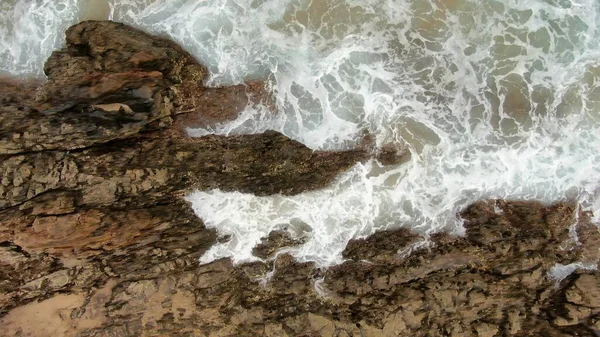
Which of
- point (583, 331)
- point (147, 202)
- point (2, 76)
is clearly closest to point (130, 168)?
point (147, 202)

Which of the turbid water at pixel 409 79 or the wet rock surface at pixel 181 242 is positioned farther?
the turbid water at pixel 409 79

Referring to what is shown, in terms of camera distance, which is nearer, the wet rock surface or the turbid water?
the wet rock surface

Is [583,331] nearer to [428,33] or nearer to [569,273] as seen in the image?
[569,273]

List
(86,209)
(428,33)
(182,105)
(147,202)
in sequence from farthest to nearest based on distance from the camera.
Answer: (428,33), (182,105), (147,202), (86,209)
